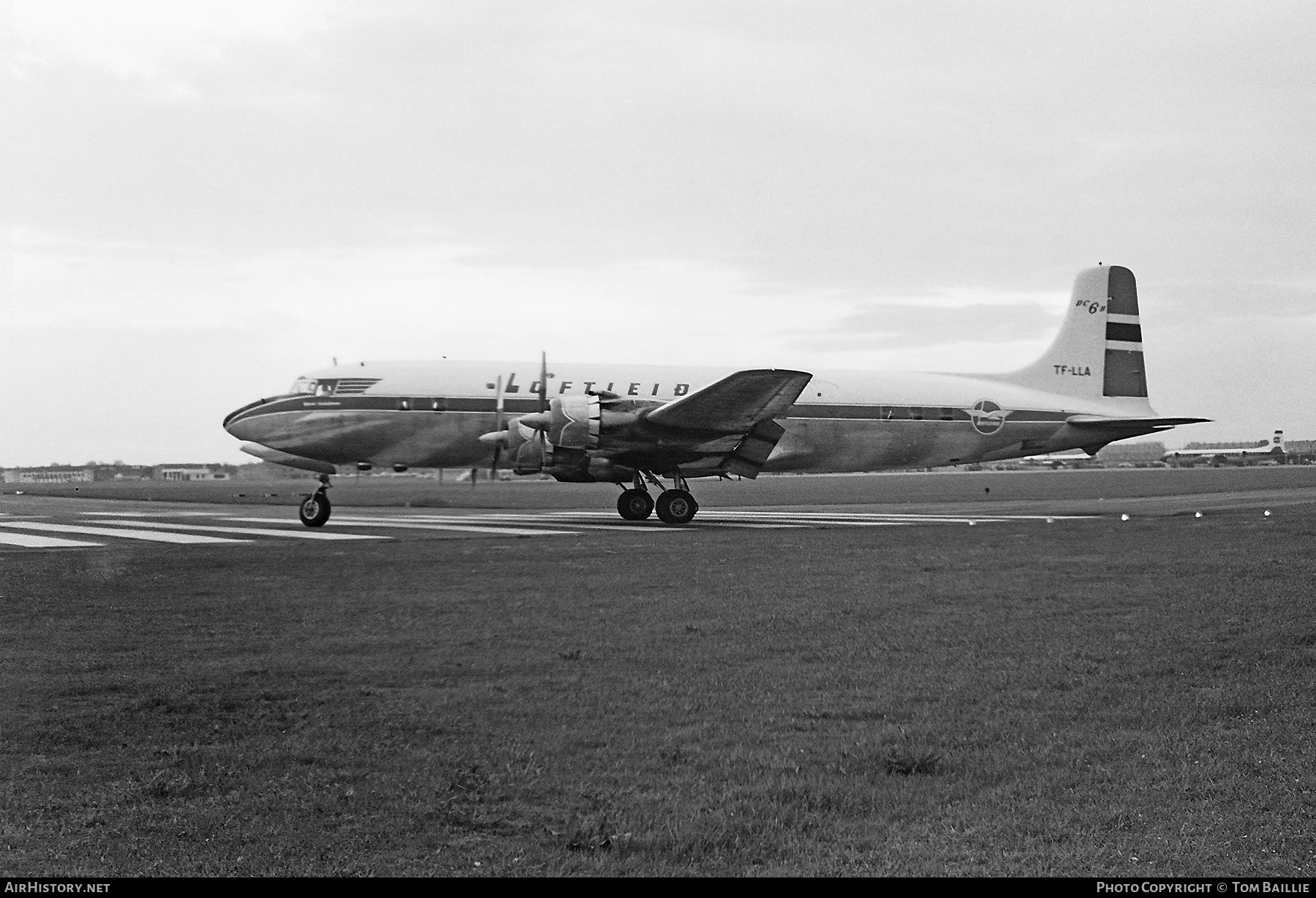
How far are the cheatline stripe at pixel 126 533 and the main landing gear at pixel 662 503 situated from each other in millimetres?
10586

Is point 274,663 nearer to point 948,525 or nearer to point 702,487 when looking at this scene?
point 948,525

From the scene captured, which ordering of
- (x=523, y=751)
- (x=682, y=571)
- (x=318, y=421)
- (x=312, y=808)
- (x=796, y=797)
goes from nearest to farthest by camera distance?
(x=312, y=808)
(x=796, y=797)
(x=523, y=751)
(x=682, y=571)
(x=318, y=421)

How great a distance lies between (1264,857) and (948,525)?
21.9 meters

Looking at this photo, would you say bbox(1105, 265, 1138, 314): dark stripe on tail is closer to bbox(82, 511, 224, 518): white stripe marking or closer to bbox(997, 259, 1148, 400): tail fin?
bbox(997, 259, 1148, 400): tail fin

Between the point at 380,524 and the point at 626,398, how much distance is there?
7394 mm

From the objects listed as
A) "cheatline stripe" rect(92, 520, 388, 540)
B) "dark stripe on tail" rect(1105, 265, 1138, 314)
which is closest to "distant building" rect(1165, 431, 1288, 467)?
"dark stripe on tail" rect(1105, 265, 1138, 314)

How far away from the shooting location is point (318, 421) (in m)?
29.1

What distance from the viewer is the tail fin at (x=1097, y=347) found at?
34.9 metres

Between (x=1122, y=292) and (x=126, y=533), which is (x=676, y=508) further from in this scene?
(x=1122, y=292)

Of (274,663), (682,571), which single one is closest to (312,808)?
(274,663)

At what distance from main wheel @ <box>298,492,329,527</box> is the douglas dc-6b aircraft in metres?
0.03

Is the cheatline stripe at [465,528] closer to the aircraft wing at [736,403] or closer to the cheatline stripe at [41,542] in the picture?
the aircraft wing at [736,403]

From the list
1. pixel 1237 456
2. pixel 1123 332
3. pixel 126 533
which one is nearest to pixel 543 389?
pixel 126 533

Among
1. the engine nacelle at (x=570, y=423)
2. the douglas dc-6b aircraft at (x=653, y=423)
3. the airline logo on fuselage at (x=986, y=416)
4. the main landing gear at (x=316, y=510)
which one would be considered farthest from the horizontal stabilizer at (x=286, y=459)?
the airline logo on fuselage at (x=986, y=416)
